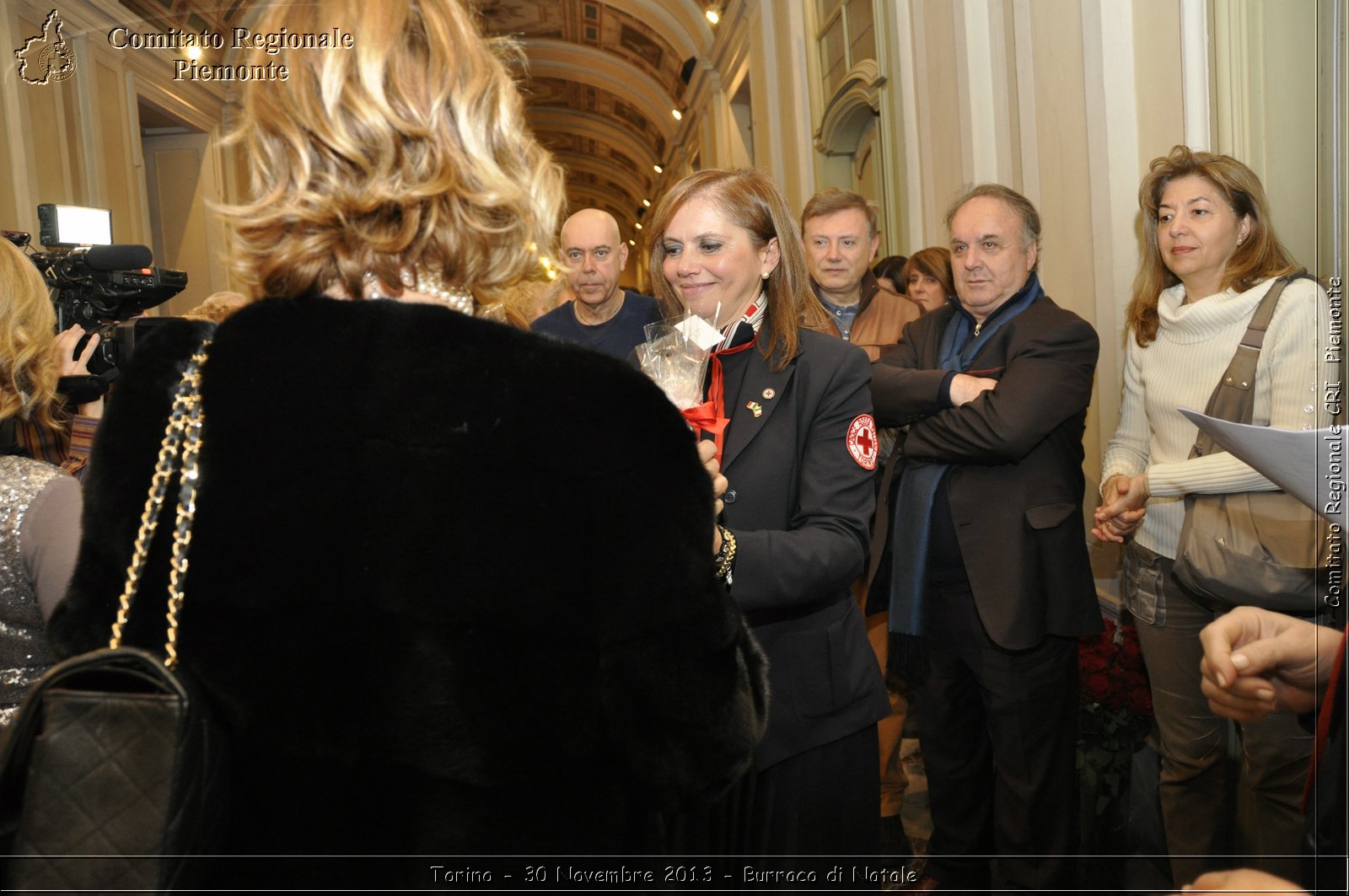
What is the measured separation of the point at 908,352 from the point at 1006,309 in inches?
15.1

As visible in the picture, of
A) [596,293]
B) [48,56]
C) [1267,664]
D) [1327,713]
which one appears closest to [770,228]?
[1267,664]

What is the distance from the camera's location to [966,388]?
3143 mm

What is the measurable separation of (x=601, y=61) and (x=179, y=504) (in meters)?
19.7

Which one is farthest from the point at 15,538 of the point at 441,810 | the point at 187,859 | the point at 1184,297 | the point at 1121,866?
the point at 1121,866

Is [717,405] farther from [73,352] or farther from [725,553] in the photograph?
[73,352]

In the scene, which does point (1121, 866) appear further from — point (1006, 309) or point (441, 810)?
point (441, 810)

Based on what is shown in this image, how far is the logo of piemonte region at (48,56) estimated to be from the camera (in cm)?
966

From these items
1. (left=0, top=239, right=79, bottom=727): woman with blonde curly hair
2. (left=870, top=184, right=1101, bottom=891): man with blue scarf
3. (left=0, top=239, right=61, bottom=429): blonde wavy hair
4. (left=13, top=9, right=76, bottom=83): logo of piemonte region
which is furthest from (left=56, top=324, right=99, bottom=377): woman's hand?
(left=13, top=9, right=76, bottom=83): logo of piemonte region

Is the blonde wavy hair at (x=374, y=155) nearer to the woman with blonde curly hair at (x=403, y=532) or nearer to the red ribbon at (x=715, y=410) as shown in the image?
the woman with blonde curly hair at (x=403, y=532)

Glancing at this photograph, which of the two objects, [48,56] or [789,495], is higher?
[48,56]

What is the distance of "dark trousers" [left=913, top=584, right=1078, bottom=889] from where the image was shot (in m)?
3.01

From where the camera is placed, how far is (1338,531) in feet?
7.61

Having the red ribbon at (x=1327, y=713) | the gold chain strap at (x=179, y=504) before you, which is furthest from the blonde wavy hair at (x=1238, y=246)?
the gold chain strap at (x=179, y=504)

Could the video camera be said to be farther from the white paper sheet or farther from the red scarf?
the white paper sheet
